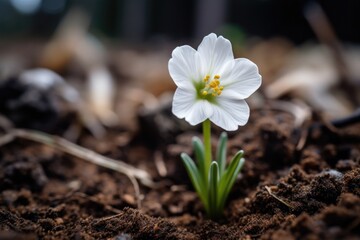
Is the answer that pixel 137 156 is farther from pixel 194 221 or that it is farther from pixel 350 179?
pixel 350 179

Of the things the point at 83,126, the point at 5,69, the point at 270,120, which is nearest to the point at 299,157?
the point at 270,120

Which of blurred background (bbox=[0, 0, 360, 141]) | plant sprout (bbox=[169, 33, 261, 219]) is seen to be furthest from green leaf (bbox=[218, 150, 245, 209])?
blurred background (bbox=[0, 0, 360, 141])

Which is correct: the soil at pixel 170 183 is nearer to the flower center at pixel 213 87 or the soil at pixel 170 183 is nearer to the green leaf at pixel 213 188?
the green leaf at pixel 213 188

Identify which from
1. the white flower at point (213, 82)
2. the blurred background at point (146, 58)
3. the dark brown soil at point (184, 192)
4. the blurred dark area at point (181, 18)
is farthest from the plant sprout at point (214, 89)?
the blurred dark area at point (181, 18)

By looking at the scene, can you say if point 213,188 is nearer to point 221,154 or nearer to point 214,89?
point 221,154

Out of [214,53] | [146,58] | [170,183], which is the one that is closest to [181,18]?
[146,58]

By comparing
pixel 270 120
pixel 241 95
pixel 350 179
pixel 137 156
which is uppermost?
pixel 241 95
